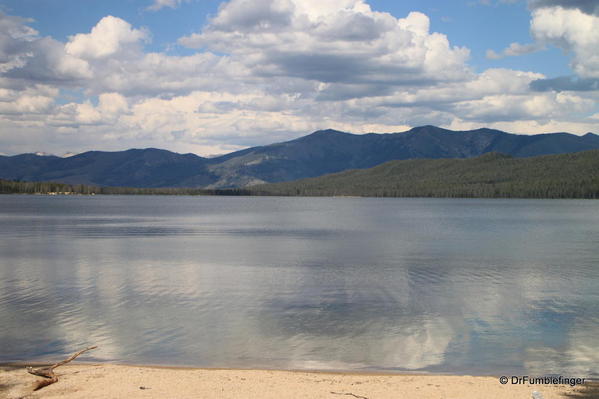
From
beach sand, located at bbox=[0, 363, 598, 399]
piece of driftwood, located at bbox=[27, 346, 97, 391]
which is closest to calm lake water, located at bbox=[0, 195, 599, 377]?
beach sand, located at bbox=[0, 363, 598, 399]

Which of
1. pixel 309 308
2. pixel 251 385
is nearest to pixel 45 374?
pixel 251 385

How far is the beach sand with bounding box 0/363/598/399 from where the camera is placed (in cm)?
1564

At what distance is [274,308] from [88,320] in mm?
9248

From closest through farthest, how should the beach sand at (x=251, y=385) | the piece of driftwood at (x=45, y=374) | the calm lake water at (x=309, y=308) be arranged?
1. the beach sand at (x=251, y=385)
2. the piece of driftwood at (x=45, y=374)
3. the calm lake water at (x=309, y=308)

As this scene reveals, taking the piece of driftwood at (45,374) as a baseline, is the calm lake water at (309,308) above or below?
below

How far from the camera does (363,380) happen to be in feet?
57.0

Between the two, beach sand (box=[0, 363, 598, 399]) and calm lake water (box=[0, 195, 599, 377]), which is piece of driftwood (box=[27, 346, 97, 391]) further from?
calm lake water (box=[0, 195, 599, 377])

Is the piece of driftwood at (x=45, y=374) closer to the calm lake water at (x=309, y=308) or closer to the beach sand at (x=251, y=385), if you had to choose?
the beach sand at (x=251, y=385)

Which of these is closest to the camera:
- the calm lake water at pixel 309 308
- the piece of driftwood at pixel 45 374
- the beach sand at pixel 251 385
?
the beach sand at pixel 251 385

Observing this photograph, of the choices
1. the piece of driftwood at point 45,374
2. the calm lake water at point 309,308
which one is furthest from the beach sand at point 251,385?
the calm lake water at point 309,308

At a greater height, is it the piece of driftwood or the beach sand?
the piece of driftwood

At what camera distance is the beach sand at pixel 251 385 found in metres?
15.6

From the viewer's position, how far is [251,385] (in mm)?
16641

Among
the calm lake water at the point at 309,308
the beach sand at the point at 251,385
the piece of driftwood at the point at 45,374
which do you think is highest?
the piece of driftwood at the point at 45,374
